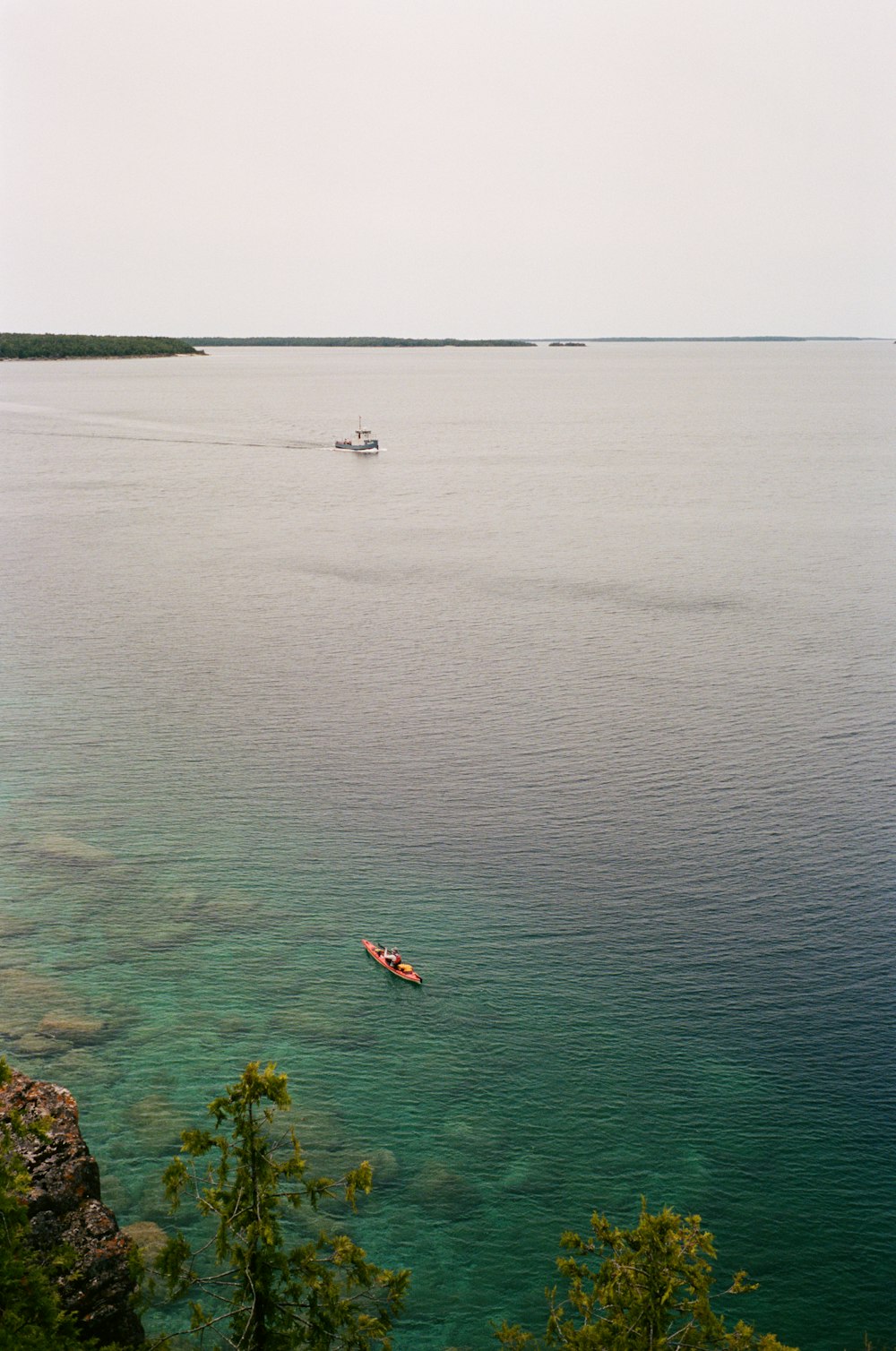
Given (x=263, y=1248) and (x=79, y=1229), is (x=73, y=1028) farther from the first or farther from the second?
(x=263, y=1248)

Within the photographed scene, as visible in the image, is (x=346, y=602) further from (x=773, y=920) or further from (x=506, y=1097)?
(x=506, y=1097)

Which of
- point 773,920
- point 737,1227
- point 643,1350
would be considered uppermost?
point 643,1350

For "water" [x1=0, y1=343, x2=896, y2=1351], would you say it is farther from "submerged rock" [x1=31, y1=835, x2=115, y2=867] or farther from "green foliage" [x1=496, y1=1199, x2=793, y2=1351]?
"green foliage" [x1=496, y1=1199, x2=793, y2=1351]

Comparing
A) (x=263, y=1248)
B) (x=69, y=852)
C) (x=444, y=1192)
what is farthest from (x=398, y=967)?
(x=263, y=1248)

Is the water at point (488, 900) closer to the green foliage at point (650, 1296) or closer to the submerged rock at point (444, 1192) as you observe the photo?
the submerged rock at point (444, 1192)

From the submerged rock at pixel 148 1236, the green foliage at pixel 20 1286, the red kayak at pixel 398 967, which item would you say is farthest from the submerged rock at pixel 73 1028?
the green foliage at pixel 20 1286

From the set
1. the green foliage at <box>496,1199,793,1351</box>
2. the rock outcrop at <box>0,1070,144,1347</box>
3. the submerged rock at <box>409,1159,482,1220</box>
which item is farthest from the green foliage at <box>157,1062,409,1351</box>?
the submerged rock at <box>409,1159,482,1220</box>

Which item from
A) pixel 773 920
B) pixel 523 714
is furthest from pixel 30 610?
pixel 773 920
